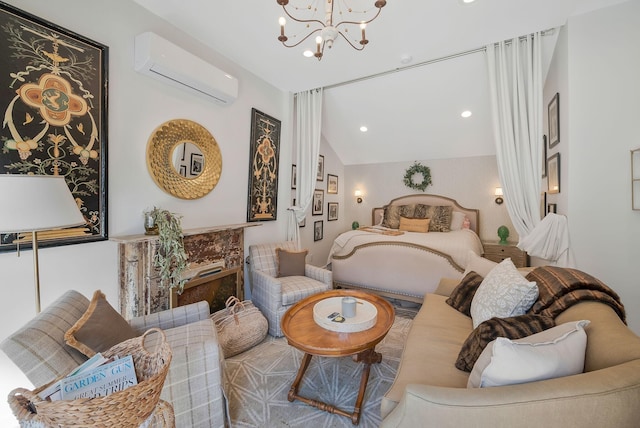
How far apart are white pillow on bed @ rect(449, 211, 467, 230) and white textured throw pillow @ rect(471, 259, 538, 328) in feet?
11.5

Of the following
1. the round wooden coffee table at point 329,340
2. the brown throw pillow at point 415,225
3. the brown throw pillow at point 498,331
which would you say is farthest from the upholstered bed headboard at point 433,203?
the brown throw pillow at point 498,331

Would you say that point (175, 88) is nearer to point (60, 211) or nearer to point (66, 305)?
point (60, 211)

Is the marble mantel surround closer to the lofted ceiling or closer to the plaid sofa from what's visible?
the plaid sofa

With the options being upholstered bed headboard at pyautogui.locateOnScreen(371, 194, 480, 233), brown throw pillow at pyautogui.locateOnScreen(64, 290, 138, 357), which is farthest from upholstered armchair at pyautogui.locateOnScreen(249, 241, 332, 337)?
upholstered bed headboard at pyautogui.locateOnScreen(371, 194, 480, 233)

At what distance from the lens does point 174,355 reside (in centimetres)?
139

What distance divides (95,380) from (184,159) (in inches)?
81.1

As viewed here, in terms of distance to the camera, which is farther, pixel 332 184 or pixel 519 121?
pixel 332 184

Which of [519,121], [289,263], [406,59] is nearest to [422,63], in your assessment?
[406,59]

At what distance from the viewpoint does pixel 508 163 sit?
2695 millimetres

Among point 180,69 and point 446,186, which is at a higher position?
point 180,69

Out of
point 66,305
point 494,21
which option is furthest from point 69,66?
point 494,21

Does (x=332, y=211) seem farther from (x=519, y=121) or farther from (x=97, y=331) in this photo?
(x=97, y=331)

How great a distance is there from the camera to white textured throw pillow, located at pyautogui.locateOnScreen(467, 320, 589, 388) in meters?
0.94

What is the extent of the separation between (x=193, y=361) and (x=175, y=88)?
2350 millimetres
